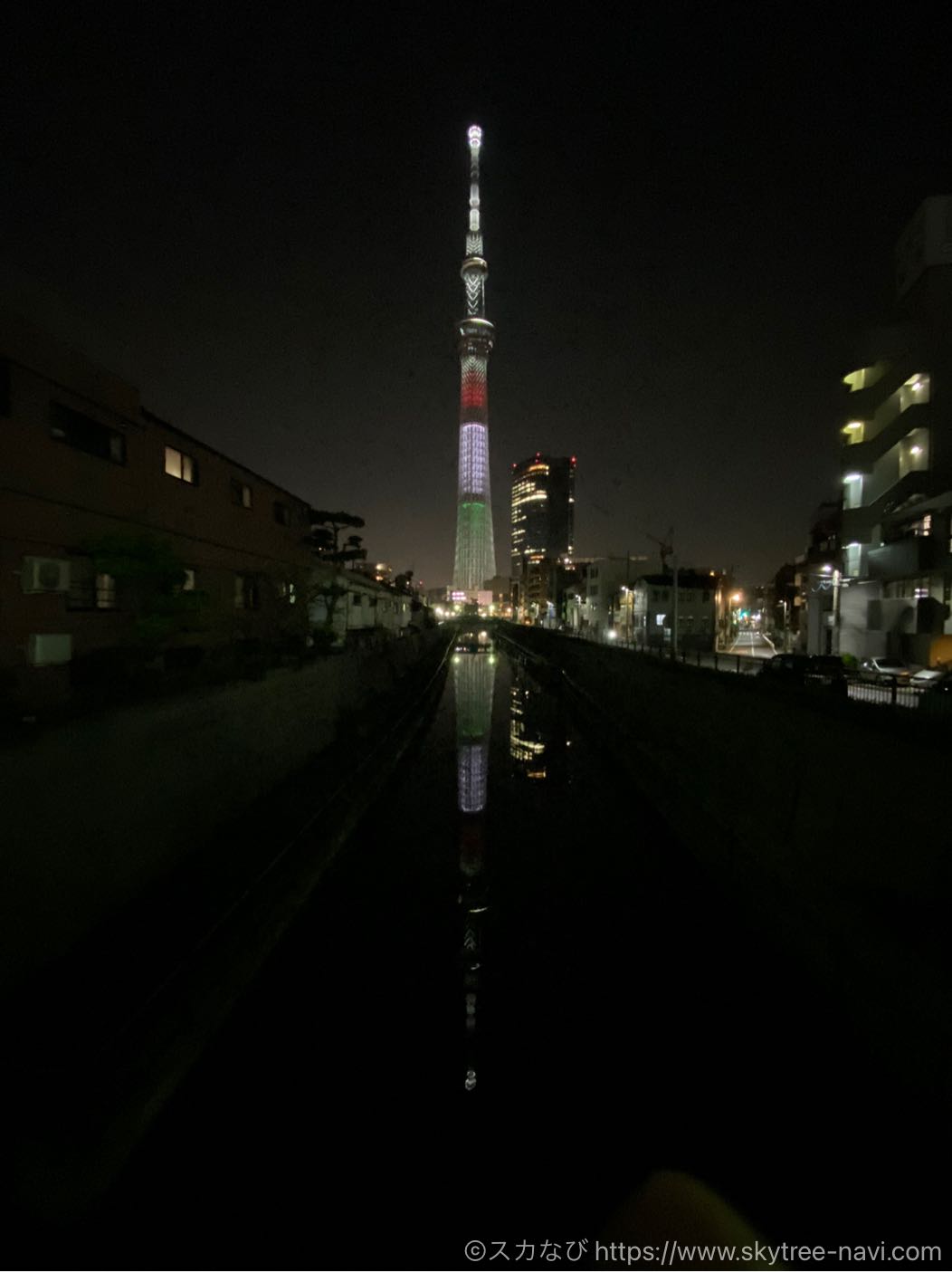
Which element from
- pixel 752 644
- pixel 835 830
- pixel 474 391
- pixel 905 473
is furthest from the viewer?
pixel 474 391

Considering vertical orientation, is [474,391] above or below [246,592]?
above

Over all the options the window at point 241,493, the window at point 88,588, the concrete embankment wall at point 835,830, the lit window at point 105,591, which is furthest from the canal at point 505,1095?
the window at point 241,493

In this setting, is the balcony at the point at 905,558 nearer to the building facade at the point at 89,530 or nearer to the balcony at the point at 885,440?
the balcony at the point at 885,440

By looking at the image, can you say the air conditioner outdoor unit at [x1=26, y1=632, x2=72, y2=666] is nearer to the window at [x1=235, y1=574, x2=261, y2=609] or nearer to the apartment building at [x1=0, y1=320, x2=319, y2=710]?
the apartment building at [x1=0, y1=320, x2=319, y2=710]

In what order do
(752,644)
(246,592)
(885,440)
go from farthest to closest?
(752,644) < (885,440) < (246,592)

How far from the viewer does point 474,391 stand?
12362 centimetres

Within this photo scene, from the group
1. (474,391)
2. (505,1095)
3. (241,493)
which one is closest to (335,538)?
(241,493)

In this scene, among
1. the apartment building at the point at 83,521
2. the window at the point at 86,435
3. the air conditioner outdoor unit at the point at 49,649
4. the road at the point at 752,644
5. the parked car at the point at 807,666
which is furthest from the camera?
the road at the point at 752,644

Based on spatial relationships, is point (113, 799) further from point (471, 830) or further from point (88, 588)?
point (88, 588)

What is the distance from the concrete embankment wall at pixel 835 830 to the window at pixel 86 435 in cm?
1186

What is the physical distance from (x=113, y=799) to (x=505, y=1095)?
13.1 feet

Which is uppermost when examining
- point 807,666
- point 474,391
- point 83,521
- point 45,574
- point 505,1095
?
point 474,391

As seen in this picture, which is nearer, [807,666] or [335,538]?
[807,666]

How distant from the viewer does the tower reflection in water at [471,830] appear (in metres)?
4.70
